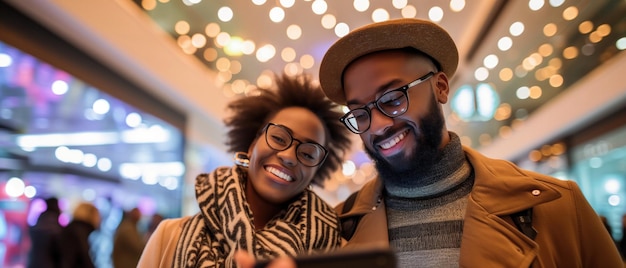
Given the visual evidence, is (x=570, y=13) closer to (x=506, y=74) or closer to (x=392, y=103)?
(x=506, y=74)

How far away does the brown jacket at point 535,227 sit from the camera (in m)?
1.23

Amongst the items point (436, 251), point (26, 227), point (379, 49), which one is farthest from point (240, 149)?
point (26, 227)

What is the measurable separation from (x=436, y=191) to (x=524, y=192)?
0.84 ft

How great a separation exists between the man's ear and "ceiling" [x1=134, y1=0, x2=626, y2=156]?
5.34 ft

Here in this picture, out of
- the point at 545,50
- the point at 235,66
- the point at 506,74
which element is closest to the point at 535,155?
the point at 506,74

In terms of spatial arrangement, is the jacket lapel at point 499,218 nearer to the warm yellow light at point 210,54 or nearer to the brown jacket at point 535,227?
the brown jacket at point 535,227

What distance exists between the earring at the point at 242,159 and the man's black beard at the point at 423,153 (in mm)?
594

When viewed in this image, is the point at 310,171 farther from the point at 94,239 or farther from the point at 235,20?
the point at 94,239

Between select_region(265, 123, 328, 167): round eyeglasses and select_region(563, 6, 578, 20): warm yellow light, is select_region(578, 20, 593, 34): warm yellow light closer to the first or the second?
select_region(563, 6, 578, 20): warm yellow light

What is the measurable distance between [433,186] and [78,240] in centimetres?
299

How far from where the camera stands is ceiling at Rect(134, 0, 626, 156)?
12.1ft

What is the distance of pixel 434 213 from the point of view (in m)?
1.39

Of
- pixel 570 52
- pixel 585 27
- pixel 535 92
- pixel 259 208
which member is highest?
pixel 585 27

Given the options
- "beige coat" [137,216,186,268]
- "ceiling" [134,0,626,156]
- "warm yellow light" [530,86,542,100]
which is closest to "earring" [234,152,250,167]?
"beige coat" [137,216,186,268]
